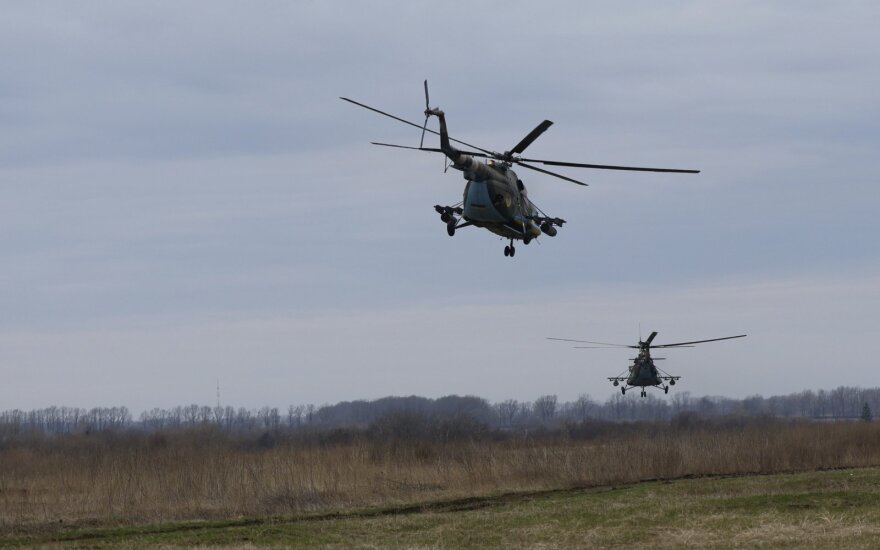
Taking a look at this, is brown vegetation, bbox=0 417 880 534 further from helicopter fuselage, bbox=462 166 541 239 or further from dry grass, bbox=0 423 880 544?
helicopter fuselage, bbox=462 166 541 239

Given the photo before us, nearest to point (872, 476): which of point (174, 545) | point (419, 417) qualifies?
point (174, 545)

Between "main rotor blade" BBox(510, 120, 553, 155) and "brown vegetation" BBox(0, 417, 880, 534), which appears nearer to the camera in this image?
"main rotor blade" BBox(510, 120, 553, 155)

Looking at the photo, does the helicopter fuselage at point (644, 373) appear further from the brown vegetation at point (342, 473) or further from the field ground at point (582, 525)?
the field ground at point (582, 525)

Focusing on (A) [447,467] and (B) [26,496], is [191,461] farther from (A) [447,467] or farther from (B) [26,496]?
(A) [447,467]

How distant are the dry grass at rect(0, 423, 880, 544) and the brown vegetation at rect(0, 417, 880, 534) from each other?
6 centimetres

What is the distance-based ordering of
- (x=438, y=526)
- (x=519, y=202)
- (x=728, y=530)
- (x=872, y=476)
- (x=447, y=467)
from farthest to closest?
(x=447, y=467) → (x=872, y=476) → (x=519, y=202) → (x=438, y=526) → (x=728, y=530)

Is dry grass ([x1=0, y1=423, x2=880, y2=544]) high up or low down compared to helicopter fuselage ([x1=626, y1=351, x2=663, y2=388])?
down

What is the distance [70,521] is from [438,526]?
35.7 feet

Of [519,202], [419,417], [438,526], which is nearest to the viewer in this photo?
[438,526]

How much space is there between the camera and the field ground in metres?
26.5

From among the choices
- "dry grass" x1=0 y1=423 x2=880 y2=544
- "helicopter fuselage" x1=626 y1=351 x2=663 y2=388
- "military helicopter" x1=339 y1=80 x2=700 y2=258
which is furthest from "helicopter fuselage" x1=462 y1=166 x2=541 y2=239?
"helicopter fuselage" x1=626 y1=351 x2=663 y2=388

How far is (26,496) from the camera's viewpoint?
4147cm

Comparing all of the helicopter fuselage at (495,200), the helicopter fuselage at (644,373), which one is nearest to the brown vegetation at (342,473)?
the helicopter fuselage at (495,200)

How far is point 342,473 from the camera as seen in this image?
43.9 metres
